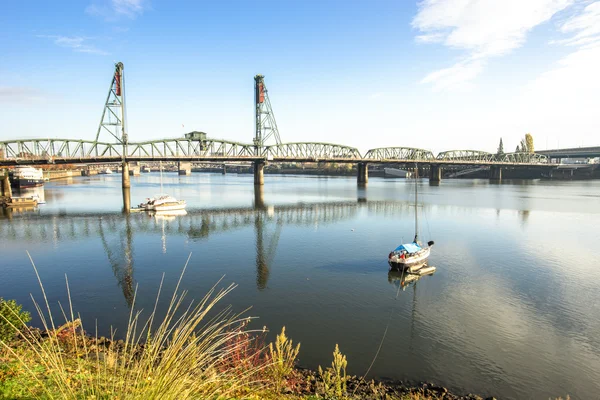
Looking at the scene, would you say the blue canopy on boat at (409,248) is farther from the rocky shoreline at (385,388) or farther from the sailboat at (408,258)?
the rocky shoreline at (385,388)

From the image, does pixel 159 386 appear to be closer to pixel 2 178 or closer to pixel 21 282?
pixel 21 282

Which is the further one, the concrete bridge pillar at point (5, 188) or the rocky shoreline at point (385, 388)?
the concrete bridge pillar at point (5, 188)

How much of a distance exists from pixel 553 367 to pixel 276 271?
21241mm

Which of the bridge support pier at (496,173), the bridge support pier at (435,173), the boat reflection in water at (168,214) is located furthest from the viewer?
the bridge support pier at (496,173)

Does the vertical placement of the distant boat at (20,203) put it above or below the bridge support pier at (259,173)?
below

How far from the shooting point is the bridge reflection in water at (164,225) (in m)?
36.5

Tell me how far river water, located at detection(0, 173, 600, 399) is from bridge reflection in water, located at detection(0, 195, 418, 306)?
1.13ft

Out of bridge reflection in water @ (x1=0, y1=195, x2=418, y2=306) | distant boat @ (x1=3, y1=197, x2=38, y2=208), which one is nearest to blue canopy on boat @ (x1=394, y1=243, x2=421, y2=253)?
bridge reflection in water @ (x1=0, y1=195, x2=418, y2=306)

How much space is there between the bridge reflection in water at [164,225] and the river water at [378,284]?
1.13 ft

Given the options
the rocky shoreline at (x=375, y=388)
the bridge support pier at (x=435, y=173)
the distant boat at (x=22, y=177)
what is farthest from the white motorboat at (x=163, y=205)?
the bridge support pier at (x=435, y=173)

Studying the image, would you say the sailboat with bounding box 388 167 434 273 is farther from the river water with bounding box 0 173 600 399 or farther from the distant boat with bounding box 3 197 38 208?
the distant boat with bounding box 3 197 38 208

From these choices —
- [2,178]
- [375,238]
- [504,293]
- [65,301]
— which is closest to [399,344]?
[504,293]

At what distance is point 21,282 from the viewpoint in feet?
93.0

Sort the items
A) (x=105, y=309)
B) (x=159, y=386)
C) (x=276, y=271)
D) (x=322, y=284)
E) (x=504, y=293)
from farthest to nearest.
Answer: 1. (x=276, y=271)
2. (x=322, y=284)
3. (x=504, y=293)
4. (x=105, y=309)
5. (x=159, y=386)
